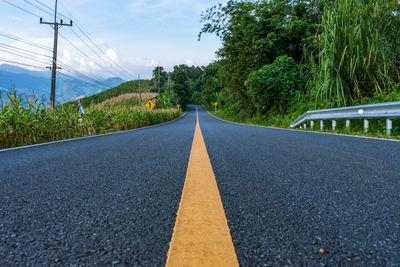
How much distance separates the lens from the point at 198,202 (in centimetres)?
142

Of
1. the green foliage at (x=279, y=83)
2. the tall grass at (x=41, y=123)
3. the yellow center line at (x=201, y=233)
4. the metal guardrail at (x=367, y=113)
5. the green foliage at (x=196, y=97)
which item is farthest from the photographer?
the green foliage at (x=196, y=97)

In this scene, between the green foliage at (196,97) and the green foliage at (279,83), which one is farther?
the green foliage at (196,97)

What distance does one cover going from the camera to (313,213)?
1.26m

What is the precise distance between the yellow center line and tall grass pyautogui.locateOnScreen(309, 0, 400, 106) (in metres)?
7.56

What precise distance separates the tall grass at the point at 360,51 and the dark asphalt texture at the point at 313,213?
6.22 metres

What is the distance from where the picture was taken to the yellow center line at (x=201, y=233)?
2.73ft

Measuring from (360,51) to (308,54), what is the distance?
334cm

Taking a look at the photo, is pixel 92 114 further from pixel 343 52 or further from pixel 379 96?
pixel 379 96

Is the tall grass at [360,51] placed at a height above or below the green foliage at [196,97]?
below

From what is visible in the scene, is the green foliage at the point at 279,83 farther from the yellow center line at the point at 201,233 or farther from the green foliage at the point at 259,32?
the yellow center line at the point at 201,233

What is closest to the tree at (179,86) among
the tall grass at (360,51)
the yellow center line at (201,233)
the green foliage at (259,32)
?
the green foliage at (259,32)

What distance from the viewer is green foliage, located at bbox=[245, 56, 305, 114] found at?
48.4 ft

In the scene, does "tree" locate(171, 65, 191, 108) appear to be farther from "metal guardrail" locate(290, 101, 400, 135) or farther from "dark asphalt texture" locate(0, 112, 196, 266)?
"dark asphalt texture" locate(0, 112, 196, 266)

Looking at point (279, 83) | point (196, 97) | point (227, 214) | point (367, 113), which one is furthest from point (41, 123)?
point (196, 97)
